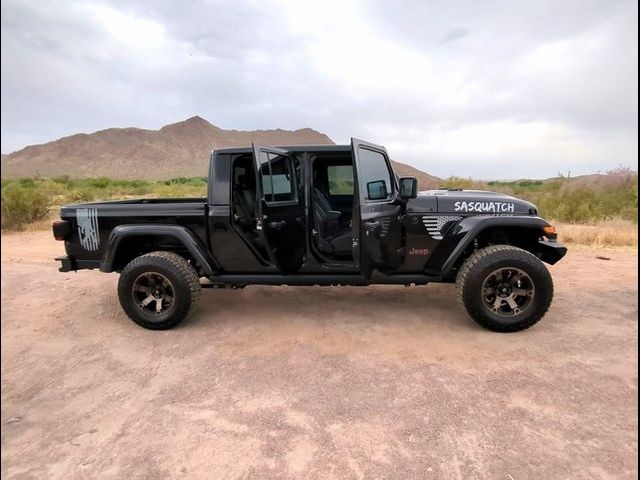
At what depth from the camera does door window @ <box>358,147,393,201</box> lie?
156 inches

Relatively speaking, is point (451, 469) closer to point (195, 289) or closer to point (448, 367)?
point (448, 367)

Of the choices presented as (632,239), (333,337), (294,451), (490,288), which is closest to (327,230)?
(333,337)

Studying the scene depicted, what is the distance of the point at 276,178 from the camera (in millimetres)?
4293

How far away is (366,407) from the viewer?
9.09 ft

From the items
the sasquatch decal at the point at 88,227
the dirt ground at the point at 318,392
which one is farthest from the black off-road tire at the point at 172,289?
the sasquatch decal at the point at 88,227

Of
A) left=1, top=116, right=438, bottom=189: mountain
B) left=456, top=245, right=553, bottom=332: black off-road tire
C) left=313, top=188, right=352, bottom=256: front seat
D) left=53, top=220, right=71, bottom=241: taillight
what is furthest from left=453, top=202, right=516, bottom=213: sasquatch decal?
left=1, top=116, right=438, bottom=189: mountain

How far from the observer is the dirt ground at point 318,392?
2.20 meters

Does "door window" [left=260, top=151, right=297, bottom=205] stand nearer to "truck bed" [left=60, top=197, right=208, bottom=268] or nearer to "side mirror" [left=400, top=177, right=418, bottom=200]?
"truck bed" [left=60, top=197, right=208, bottom=268]

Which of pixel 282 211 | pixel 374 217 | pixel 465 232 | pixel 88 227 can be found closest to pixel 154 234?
pixel 88 227

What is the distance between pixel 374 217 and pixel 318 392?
67.6 inches

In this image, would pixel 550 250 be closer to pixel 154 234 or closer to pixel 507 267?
pixel 507 267

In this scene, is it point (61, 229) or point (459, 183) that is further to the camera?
point (459, 183)

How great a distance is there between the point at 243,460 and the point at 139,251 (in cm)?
302

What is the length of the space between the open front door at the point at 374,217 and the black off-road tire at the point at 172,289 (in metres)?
1.68
